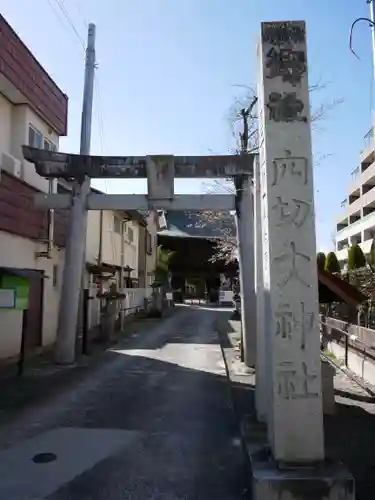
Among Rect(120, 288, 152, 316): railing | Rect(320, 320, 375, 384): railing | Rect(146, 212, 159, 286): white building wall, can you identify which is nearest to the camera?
Rect(320, 320, 375, 384): railing

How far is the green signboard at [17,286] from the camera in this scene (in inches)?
416

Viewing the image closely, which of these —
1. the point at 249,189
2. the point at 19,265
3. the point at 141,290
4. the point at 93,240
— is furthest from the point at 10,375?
the point at 141,290

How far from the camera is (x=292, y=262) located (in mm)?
4504

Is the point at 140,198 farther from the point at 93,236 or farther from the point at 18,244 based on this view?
the point at 93,236

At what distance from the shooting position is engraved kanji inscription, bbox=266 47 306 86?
15.5 ft

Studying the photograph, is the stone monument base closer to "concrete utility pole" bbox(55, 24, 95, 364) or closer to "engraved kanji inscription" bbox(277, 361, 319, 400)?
"engraved kanji inscription" bbox(277, 361, 319, 400)

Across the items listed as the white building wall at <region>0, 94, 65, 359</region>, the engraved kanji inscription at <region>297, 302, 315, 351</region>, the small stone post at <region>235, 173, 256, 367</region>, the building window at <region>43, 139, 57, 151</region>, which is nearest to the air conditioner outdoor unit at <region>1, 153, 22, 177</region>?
the white building wall at <region>0, 94, 65, 359</region>

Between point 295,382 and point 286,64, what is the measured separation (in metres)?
3.03

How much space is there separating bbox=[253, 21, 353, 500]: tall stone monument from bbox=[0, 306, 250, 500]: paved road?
40.1 inches

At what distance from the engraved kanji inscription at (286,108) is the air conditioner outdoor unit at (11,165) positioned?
28.6 feet

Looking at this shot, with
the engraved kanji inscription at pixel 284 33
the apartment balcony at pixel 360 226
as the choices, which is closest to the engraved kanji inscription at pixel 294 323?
the engraved kanji inscription at pixel 284 33

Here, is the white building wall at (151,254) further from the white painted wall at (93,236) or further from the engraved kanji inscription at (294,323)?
the engraved kanji inscription at (294,323)

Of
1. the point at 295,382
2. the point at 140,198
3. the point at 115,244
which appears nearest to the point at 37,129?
the point at 140,198

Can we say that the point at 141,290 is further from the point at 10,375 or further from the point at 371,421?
the point at 371,421
